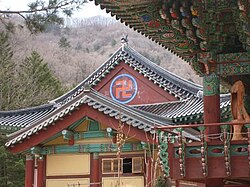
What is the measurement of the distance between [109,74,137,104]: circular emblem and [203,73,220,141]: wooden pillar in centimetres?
1077

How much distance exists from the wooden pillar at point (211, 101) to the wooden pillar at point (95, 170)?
6747mm

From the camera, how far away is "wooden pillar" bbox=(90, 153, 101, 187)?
611 inches

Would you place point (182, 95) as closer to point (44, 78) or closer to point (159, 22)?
point (159, 22)

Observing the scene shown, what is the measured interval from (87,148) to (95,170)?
700 millimetres

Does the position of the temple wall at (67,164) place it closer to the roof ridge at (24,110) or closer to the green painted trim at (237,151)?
the roof ridge at (24,110)

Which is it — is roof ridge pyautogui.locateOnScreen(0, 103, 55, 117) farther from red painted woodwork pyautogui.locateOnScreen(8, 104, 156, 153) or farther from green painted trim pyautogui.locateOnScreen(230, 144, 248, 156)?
green painted trim pyautogui.locateOnScreen(230, 144, 248, 156)

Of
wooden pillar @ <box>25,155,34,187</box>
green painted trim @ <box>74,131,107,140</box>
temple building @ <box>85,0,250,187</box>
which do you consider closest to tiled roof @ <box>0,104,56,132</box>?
wooden pillar @ <box>25,155,34,187</box>

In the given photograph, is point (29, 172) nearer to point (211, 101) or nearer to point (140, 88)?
point (140, 88)

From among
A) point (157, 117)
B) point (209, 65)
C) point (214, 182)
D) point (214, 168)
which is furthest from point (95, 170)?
point (214, 168)

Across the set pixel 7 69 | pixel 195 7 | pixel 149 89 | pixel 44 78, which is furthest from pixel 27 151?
pixel 44 78

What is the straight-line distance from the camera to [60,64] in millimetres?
79188

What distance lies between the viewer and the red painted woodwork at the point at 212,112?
928 centimetres

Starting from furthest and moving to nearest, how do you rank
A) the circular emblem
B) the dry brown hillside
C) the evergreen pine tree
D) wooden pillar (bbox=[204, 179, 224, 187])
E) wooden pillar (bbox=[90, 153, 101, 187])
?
1. the dry brown hillside
2. the evergreen pine tree
3. the circular emblem
4. wooden pillar (bbox=[90, 153, 101, 187])
5. wooden pillar (bbox=[204, 179, 224, 187])

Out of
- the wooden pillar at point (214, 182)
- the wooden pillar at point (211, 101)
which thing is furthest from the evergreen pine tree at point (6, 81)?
the wooden pillar at point (214, 182)
